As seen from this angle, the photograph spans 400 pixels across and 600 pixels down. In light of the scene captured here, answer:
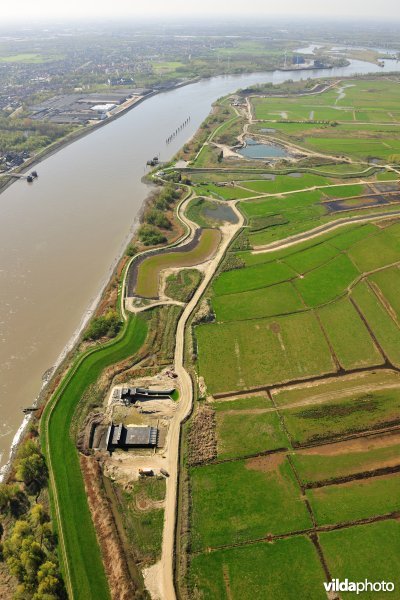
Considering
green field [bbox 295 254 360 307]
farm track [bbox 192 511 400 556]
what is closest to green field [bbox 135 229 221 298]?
green field [bbox 295 254 360 307]

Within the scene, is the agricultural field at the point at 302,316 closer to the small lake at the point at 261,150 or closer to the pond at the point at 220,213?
the pond at the point at 220,213

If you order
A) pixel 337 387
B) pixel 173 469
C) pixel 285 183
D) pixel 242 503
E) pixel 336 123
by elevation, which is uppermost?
pixel 336 123

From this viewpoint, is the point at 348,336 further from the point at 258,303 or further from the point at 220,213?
the point at 220,213

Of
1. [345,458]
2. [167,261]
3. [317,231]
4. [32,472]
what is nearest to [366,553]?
[345,458]

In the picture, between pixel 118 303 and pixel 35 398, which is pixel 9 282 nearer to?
pixel 118 303

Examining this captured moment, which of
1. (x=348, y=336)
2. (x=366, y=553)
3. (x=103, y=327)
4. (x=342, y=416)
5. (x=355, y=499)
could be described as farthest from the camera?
(x=103, y=327)

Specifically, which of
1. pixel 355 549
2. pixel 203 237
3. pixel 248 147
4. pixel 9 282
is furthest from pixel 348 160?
pixel 355 549
